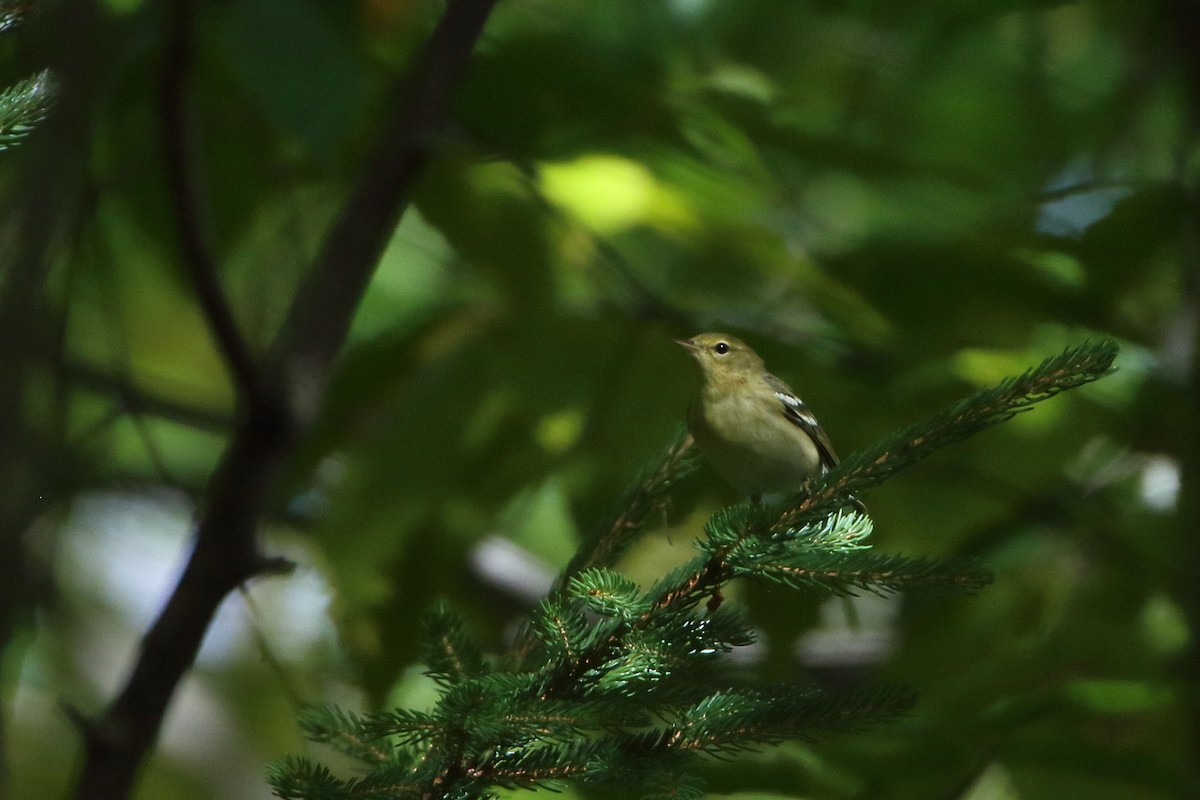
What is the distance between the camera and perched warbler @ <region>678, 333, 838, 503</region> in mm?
3117

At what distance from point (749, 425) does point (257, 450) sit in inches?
51.9

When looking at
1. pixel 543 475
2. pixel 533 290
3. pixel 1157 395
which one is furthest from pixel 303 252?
pixel 1157 395

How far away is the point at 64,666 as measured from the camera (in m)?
5.63

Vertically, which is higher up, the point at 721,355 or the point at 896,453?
the point at 721,355

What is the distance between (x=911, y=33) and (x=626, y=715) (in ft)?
11.6

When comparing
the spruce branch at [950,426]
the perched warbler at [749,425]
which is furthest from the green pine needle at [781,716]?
the perched warbler at [749,425]

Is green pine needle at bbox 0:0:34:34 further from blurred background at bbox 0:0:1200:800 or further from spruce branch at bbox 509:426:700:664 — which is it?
spruce branch at bbox 509:426:700:664

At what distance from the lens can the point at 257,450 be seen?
288 centimetres

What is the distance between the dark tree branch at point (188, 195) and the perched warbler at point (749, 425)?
108cm

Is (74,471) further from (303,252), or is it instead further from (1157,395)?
(1157,395)

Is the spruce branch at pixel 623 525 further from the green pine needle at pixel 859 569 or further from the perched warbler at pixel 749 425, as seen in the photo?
the green pine needle at pixel 859 569

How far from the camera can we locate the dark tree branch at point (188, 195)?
2.41m

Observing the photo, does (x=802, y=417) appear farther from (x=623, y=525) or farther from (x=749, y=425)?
(x=623, y=525)

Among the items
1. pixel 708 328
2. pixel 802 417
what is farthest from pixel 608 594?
pixel 802 417
